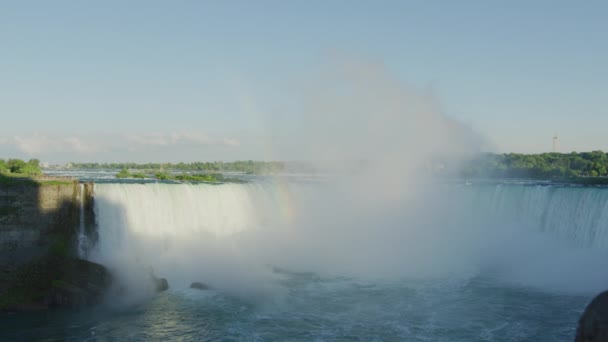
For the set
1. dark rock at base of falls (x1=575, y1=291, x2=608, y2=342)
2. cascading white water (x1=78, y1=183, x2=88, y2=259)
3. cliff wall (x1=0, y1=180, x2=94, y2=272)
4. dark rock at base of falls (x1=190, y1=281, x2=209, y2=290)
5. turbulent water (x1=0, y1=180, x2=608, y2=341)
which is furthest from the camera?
cascading white water (x1=78, y1=183, x2=88, y2=259)

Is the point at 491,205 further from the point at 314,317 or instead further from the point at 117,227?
the point at 117,227

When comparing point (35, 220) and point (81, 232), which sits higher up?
point (35, 220)

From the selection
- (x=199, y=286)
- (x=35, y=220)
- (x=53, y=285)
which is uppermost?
(x=35, y=220)

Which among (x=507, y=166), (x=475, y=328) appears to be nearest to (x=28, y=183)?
(x=475, y=328)

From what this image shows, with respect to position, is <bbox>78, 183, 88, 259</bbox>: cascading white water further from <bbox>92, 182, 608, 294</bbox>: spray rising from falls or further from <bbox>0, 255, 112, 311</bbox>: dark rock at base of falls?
<bbox>0, 255, 112, 311</bbox>: dark rock at base of falls

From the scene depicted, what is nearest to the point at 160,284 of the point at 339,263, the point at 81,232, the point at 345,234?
the point at 81,232

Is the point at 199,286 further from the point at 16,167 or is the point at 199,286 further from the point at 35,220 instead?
the point at 16,167

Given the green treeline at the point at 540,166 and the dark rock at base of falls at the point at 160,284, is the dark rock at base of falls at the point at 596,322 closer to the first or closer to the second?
the dark rock at base of falls at the point at 160,284

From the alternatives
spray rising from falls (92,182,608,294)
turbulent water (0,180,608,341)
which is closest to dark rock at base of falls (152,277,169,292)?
turbulent water (0,180,608,341)
